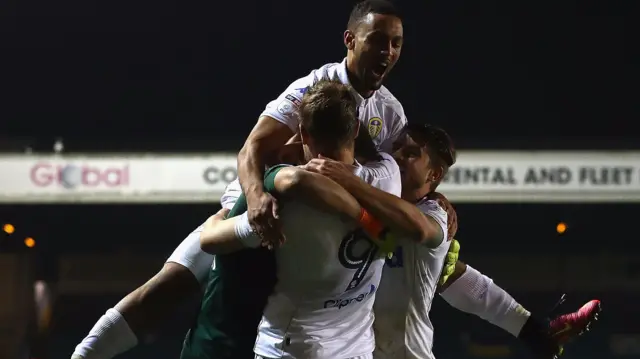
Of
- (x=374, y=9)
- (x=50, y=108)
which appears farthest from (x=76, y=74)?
(x=374, y=9)

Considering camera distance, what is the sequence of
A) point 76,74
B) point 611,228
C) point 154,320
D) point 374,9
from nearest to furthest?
1. point 374,9
2. point 154,320
3. point 76,74
4. point 611,228

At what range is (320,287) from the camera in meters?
1.51

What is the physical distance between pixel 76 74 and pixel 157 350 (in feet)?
7.76

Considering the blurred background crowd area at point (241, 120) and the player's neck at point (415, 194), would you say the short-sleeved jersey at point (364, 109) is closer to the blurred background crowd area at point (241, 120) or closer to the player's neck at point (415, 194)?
the player's neck at point (415, 194)

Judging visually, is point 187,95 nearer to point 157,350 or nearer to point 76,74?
point 76,74

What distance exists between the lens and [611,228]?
7.26 metres

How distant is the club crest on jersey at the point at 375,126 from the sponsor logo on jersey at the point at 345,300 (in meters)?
0.49

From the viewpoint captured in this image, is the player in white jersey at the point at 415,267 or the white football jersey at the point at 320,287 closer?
the white football jersey at the point at 320,287

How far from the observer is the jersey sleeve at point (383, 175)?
158cm

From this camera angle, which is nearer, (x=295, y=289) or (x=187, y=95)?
(x=295, y=289)

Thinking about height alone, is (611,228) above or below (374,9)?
below

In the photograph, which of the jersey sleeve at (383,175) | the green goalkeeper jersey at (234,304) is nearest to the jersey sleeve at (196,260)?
the green goalkeeper jersey at (234,304)

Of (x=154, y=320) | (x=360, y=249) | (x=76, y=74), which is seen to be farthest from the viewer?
(x=76, y=74)

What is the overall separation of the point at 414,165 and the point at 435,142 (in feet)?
0.25
